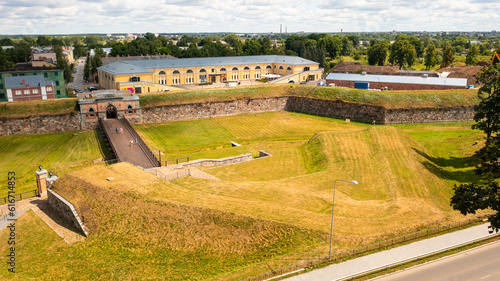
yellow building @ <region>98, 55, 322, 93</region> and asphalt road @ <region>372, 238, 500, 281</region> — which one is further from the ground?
yellow building @ <region>98, 55, 322, 93</region>

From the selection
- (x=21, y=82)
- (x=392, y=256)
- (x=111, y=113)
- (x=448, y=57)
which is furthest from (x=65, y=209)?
(x=448, y=57)

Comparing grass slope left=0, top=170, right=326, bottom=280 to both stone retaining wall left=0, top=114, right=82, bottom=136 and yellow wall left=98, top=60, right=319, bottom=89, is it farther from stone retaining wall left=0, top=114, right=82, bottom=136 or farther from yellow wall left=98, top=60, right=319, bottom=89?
yellow wall left=98, top=60, right=319, bottom=89

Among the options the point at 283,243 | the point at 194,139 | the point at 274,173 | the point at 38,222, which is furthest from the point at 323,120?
the point at 38,222

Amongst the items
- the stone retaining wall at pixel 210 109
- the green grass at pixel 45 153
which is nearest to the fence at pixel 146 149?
the green grass at pixel 45 153

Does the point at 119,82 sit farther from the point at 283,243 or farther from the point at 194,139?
the point at 283,243

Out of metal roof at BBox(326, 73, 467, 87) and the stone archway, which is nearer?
the stone archway

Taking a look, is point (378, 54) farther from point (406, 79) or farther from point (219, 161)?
point (219, 161)

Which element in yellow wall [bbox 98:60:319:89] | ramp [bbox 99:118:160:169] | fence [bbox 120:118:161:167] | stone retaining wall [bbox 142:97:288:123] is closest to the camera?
fence [bbox 120:118:161:167]

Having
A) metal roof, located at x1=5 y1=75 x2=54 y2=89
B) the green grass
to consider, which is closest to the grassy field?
the green grass
